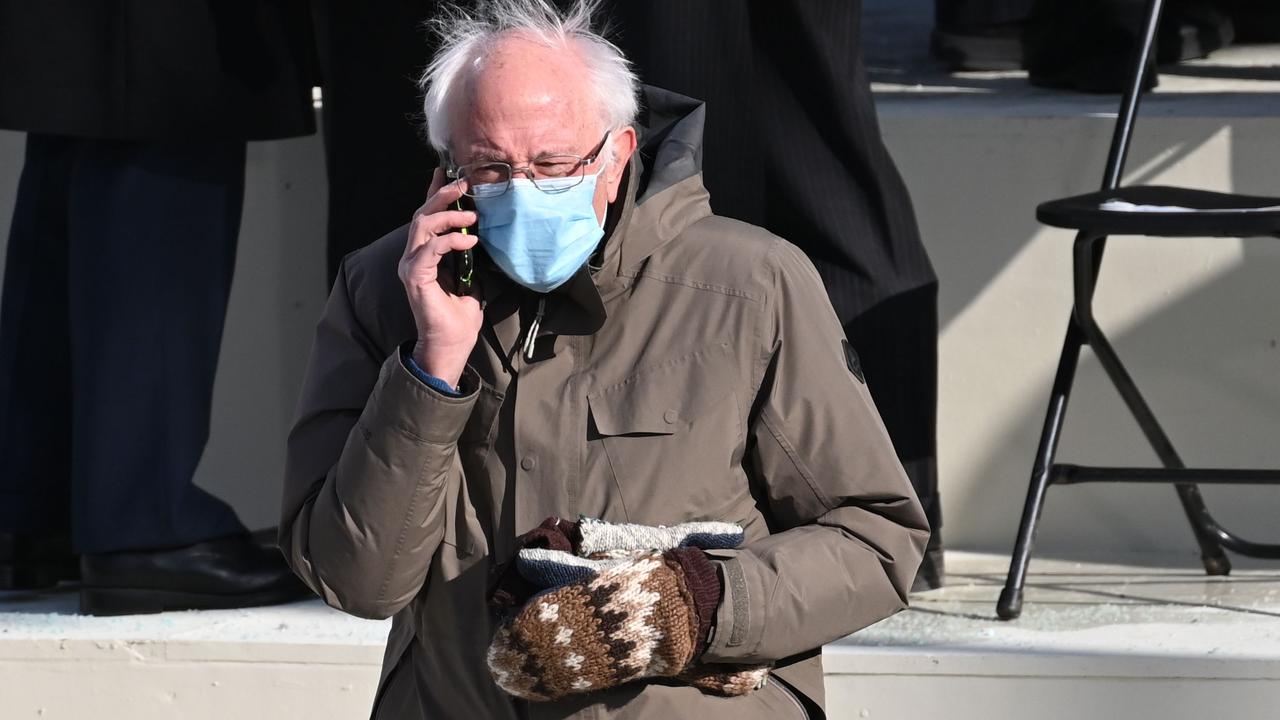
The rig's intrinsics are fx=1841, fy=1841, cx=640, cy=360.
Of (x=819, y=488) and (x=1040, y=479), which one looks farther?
(x=1040, y=479)

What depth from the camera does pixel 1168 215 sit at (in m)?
2.64

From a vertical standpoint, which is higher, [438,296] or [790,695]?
A: [438,296]

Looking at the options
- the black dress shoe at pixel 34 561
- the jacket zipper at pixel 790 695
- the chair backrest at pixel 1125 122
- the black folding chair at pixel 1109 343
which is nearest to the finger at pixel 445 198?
the jacket zipper at pixel 790 695

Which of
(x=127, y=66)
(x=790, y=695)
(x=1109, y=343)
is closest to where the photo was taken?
(x=790, y=695)

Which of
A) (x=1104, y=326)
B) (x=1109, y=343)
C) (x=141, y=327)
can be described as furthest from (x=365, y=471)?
(x=1104, y=326)

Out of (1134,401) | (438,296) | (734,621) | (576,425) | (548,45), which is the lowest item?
(1134,401)

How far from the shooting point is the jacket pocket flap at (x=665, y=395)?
1826mm

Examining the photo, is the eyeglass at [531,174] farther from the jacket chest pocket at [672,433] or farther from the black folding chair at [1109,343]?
the black folding chair at [1109,343]

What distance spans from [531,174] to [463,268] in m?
0.11

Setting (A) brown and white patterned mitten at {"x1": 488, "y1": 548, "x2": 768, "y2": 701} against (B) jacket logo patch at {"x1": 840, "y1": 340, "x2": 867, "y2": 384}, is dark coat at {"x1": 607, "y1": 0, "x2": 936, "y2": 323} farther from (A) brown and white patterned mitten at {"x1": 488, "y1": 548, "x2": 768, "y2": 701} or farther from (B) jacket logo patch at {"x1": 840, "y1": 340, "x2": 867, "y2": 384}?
(A) brown and white patterned mitten at {"x1": 488, "y1": 548, "x2": 768, "y2": 701}

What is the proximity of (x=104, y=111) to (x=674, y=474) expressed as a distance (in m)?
1.33

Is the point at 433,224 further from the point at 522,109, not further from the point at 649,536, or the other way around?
the point at 649,536

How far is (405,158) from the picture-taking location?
2896 mm

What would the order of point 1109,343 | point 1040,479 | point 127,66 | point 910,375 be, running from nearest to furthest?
1. point 127,66
2. point 1040,479
3. point 910,375
4. point 1109,343
